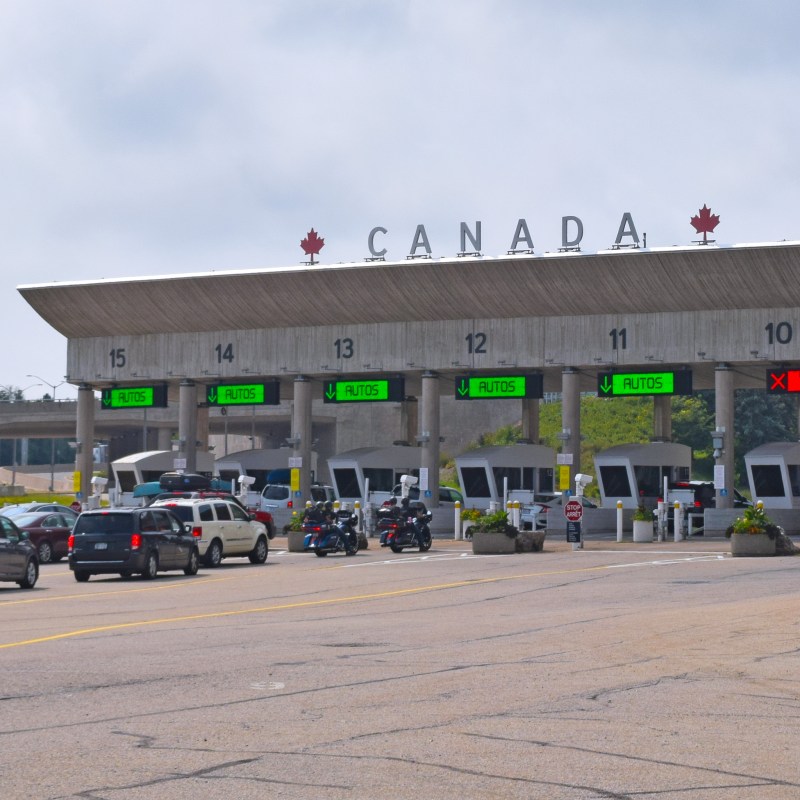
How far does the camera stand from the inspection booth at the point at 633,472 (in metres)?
58.1

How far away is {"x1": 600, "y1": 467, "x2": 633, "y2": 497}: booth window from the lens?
58.3m

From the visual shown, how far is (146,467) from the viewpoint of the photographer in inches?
2781

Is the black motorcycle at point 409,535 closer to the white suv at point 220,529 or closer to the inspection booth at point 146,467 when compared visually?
the white suv at point 220,529

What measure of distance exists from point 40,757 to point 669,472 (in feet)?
173

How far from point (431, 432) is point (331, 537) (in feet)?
72.7

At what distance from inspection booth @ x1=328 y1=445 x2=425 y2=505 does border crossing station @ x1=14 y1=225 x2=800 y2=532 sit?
3.37 feet

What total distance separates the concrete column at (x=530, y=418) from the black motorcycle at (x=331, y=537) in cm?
2852

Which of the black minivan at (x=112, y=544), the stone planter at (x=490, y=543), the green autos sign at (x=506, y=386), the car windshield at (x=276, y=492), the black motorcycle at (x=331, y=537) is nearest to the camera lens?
the black minivan at (x=112, y=544)

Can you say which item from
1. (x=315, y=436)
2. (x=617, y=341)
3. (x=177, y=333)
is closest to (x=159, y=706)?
(x=617, y=341)

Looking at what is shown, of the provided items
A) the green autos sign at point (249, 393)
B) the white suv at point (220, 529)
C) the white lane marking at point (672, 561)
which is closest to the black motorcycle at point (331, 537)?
the white suv at point (220, 529)

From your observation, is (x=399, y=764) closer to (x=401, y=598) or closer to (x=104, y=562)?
(x=401, y=598)

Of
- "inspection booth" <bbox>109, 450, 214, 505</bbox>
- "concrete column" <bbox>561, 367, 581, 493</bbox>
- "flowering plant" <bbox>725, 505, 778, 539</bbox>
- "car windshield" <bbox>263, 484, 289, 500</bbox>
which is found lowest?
"flowering plant" <bbox>725, 505, 778, 539</bbox>

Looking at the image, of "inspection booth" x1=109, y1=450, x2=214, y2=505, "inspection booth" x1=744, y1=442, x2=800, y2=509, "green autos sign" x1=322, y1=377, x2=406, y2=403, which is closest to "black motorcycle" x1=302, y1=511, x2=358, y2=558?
"inspection booth" x1=744, y1=442, x2=800, y2=509

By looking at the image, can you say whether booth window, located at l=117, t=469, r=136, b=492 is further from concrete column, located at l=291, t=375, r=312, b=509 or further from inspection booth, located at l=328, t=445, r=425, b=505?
inspection booth, located at l=328, t=445, r=425, b=505
